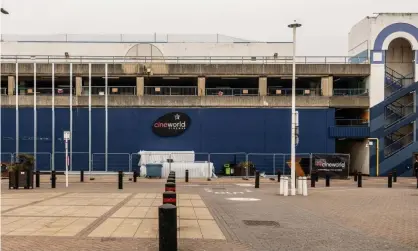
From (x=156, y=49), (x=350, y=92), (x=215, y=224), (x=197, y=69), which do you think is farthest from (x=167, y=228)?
(x=156, y=49)

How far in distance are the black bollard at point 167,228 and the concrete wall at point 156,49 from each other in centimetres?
3923

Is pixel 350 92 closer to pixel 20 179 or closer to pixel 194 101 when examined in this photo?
pixel 194 101

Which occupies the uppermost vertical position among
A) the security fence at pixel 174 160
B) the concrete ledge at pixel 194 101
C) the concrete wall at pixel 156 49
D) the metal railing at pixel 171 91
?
the concrete wall at pixel 156 49

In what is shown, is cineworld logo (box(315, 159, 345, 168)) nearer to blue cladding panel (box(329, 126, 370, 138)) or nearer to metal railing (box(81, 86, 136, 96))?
blue cladding panel (box(329, 126, 370, 138))

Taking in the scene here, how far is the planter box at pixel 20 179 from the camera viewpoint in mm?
22031

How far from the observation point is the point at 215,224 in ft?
37.6

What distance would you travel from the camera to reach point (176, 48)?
46.3 meters

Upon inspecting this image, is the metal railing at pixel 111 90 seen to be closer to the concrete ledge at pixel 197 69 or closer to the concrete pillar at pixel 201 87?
the concrete ledge at pixel 197 69

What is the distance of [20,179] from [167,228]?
17.2 metres

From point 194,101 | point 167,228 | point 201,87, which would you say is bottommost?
point 167,228

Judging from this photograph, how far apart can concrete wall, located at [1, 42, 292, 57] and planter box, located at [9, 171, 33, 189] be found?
25.1 m

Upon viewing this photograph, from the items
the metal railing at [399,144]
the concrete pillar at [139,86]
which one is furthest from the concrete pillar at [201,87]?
the metal railing at [399,144]

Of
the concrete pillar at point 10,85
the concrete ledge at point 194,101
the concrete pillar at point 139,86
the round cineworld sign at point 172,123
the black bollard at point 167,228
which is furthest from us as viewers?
the concrete pillar at point 139,86

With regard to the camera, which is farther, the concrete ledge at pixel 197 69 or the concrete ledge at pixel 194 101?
the concrete ledge at pixel 197 69
